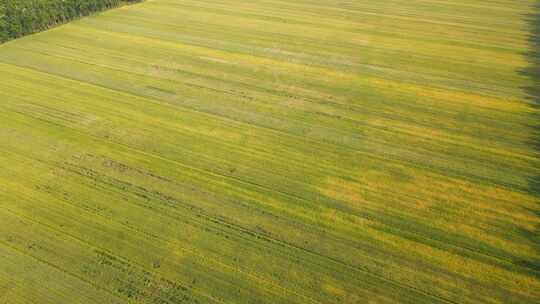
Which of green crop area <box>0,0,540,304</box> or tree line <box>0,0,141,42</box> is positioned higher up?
tree line <box>0,0,141,42</box>

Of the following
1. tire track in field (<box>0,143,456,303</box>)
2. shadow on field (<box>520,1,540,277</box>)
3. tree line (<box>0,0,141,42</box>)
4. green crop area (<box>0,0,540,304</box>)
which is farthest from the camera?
tree line (<box>0,0,141,42</box>)

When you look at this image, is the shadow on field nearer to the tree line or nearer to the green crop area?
the green crop area

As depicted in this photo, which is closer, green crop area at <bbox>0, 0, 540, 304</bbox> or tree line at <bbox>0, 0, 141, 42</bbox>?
green crop area at <bbox>0, 0, 540, 304</bbox>

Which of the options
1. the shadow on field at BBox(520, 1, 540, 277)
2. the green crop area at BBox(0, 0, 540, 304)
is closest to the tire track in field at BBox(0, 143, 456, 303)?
the green crop area at BBox(0, 0, 540, 304)

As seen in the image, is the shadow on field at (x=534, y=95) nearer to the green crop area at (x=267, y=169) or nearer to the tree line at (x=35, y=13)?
the green crop area at (x=267, y=169)

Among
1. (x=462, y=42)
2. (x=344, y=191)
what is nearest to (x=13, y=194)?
(x=344, y=191)

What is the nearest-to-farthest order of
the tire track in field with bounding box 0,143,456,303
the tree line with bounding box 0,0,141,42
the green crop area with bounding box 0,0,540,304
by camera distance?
1. the tire track in field with bounding box 0,143,456,303
2. the green crop area with bounding box 0,0,540,304
3. the tree line with bounding box 0,0,141,42
